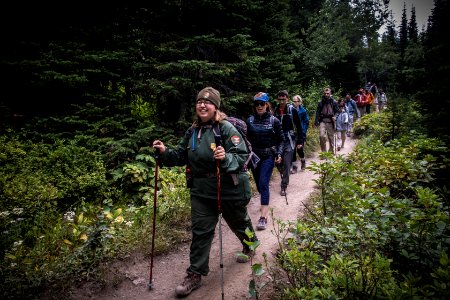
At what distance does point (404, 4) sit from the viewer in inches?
3282

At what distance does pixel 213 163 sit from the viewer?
3730 mm

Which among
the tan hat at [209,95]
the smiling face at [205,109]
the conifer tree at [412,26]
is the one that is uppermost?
the conifer tree at [412,26]

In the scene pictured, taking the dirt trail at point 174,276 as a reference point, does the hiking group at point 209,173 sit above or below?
above

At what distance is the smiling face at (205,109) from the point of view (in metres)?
3.78

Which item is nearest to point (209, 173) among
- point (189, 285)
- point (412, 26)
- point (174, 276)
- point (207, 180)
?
point (207, 180)

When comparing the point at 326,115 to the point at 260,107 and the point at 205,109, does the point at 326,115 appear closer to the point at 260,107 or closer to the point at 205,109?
the point at 260,107

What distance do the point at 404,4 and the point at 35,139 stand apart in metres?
108

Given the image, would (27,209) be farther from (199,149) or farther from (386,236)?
(386,236)

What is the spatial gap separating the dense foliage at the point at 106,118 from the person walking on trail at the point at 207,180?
4.43 ft

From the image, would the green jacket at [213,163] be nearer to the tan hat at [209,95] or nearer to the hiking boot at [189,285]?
the tan hat at [209,95]

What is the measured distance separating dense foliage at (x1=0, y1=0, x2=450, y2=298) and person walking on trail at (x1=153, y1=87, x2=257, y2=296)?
135 centimetres

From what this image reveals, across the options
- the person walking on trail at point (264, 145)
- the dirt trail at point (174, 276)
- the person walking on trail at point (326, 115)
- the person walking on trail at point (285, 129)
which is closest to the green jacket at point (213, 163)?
the dirt trail at point (174, 276)

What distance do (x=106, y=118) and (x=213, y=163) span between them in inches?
176

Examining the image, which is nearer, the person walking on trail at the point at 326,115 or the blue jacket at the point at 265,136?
the blue jacket at the point at 265,136
